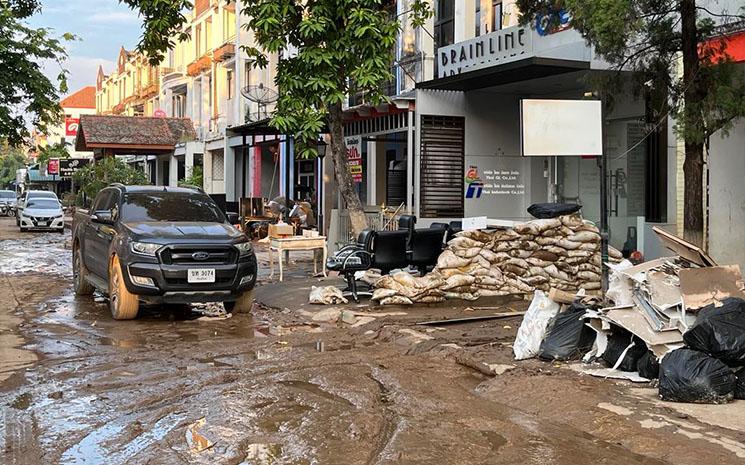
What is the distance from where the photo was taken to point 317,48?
13273mm

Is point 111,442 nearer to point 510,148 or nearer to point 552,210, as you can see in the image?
point 552,210

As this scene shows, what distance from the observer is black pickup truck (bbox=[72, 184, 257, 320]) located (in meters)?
10.8

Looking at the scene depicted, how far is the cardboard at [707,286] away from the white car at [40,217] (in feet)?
105

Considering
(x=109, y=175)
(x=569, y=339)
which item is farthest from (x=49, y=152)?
(x=569, y=339)

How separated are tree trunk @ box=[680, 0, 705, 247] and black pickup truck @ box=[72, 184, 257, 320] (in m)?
5.86

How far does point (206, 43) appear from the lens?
4141 centimetres

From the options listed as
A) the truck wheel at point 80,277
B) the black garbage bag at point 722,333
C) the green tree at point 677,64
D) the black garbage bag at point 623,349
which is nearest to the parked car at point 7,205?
the truck wheel at point 80,277

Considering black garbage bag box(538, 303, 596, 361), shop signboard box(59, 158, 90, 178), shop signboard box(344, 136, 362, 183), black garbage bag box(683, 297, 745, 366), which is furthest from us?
shop signboard box(59, 158, 90, 178)

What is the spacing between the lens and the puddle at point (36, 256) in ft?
60.8

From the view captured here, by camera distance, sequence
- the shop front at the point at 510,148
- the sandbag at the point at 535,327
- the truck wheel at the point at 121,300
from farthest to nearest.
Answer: the shop front at the point at 510,148
the truck wheel at the point at 121,300
the sandbag at the point at 535,327

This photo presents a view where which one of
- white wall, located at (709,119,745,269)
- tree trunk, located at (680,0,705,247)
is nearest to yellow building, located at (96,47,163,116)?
white wall, located at (709,119,745,269)

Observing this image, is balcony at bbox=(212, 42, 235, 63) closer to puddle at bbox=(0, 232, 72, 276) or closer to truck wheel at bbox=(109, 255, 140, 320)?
puddle at bbox=(0, 232, 72, 276)

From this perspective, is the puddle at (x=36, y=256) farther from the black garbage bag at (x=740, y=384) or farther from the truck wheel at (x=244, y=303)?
the black garbage bag at (x=740, y=384)

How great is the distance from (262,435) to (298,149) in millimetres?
8700
